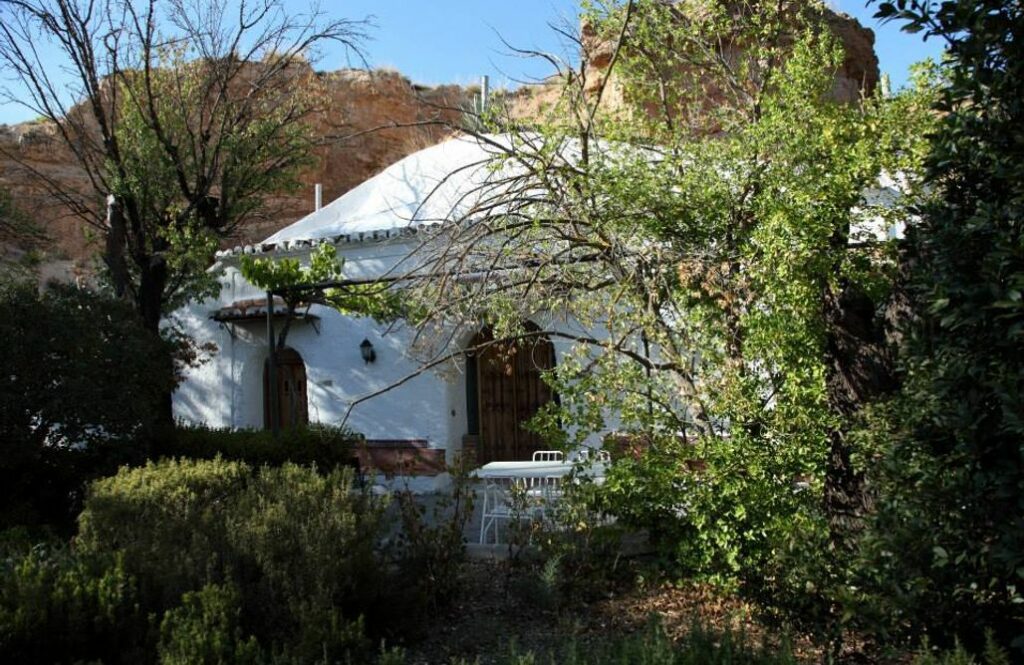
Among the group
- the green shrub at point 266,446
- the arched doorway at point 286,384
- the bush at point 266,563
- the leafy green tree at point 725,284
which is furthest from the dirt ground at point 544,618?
the arched doorway at point 286,384

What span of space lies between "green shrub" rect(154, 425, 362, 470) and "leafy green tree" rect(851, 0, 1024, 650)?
675 cm

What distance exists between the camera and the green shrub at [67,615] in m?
4.17

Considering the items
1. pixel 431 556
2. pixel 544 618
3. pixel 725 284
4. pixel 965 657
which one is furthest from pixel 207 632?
pixel 725 284

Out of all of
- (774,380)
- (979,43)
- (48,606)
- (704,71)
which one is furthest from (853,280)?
(48,606)

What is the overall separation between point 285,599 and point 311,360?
1073 cm

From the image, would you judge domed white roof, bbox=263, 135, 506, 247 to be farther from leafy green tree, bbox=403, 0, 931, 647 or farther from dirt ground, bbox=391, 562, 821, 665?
dirt ground, bbox=391, 562, 821, 665

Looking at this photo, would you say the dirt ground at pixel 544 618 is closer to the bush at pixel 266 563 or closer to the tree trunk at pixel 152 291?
the bush at pixel 266 563

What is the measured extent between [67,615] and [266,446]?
5437 millimetres

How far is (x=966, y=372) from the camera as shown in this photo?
11.6 feet

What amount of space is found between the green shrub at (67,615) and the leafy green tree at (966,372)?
146 inches

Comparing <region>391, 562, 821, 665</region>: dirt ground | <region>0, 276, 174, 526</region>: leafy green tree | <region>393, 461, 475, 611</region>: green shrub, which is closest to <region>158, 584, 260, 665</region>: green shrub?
<region>391, 562, 821, 665</region>: dirt ground

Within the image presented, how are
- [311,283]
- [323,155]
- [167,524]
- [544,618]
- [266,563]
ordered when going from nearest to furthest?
[266,563]
[167,524]
[544,618]
[311,283]
[323,155]

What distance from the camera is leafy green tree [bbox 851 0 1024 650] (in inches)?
134

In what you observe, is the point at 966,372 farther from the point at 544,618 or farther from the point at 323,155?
the point at 323,155
